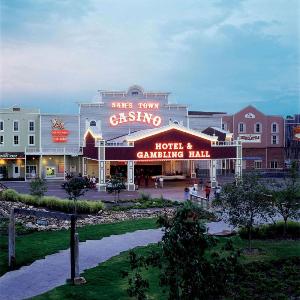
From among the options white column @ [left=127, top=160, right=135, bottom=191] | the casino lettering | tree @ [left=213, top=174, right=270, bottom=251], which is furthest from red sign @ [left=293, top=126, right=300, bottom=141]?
tree @ [left=213, top=174, right=270, bottom=251]

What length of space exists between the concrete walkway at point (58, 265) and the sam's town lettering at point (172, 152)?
23.4 metres

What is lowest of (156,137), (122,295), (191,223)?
(122,295)

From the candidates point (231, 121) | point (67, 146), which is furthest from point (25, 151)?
point (231, 121)

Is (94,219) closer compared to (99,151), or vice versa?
(94,219)

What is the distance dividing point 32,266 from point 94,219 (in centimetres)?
993

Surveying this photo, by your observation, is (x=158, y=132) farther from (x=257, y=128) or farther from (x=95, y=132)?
(x=257, y=128)

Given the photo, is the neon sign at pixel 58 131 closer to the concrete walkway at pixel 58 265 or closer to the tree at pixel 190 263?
the concrete walkway at pixel 58 265

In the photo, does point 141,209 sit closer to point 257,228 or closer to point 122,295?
point 257,228

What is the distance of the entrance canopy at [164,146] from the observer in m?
44.1

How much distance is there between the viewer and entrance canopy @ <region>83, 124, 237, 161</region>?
44.1m

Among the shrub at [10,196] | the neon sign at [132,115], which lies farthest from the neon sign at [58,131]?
the shrub at [10,196]

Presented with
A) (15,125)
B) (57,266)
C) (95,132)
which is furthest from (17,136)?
(57,266)

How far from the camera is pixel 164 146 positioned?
45375 mm

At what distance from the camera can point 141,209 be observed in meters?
29.2
